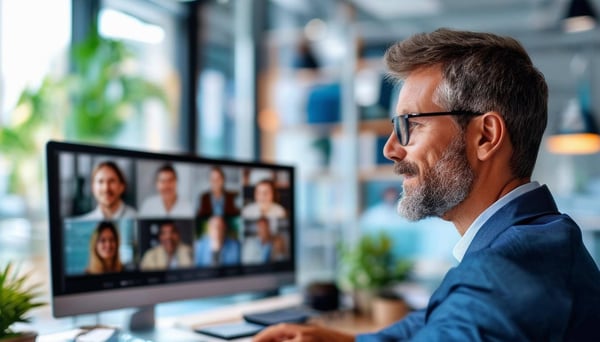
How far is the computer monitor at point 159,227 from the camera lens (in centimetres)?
140

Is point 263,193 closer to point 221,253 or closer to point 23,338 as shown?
point 221,253

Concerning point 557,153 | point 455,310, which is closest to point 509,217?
point 455,310

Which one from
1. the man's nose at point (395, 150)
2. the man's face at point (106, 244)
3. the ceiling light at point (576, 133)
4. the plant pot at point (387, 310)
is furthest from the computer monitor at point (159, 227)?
the ceiling light at point (576, 133)

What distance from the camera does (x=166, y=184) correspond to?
5.33 feet

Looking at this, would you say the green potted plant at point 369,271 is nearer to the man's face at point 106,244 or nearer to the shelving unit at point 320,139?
the shelving unit at point 320,139

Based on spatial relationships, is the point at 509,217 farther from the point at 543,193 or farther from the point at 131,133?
the point at 131,133

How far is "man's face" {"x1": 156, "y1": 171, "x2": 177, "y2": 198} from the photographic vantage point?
5.28 ft

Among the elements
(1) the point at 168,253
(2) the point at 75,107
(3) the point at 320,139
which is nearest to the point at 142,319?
(1) the point at 168,253

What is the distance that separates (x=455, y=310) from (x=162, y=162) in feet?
3.22

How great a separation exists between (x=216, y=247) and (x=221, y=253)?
3cm

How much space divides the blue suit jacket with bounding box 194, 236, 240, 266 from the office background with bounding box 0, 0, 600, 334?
→ 855 mm

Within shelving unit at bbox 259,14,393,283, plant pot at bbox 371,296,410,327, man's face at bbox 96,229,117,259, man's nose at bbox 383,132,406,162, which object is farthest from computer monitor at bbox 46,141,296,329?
shelving unit at bbox 259,14,393,283

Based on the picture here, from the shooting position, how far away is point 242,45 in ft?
11.2

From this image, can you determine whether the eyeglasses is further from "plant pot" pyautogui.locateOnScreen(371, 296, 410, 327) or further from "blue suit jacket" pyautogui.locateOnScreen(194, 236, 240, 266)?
"plant pot" pyautogui.locateOnScreen(371, 296, 410, 327)
